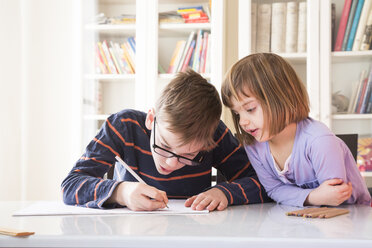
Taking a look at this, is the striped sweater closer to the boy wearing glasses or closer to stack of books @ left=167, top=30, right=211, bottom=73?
the boy wearing glasses

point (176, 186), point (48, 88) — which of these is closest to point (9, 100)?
point (48, 88)

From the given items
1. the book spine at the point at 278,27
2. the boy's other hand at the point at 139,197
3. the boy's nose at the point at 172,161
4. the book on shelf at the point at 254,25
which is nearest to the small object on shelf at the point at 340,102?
the book spine at the point at 278,27

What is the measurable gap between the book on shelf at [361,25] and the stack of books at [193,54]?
877 mm

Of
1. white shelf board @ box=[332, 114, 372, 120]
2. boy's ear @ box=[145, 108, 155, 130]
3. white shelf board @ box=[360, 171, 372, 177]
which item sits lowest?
white shelf board @ box=[360, 171, 372, 177]

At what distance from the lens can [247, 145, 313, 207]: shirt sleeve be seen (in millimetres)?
1160

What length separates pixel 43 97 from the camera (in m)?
3.13

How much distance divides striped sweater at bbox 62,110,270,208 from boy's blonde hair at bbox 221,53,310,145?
0.58ft

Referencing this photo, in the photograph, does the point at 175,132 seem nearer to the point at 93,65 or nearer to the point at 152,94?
the point at 152,94

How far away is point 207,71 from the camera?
2.76 m

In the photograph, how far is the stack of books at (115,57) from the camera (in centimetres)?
285

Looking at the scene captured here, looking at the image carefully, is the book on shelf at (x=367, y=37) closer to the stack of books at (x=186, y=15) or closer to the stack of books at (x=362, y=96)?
the stack of books at (x=362, y=96)

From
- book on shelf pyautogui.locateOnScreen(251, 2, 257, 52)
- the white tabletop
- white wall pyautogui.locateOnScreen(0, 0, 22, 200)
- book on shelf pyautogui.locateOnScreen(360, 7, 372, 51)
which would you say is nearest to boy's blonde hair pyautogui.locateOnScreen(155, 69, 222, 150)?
the white tabletop

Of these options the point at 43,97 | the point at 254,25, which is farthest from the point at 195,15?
the point at 43,97

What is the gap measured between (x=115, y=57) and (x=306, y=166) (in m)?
1.92
